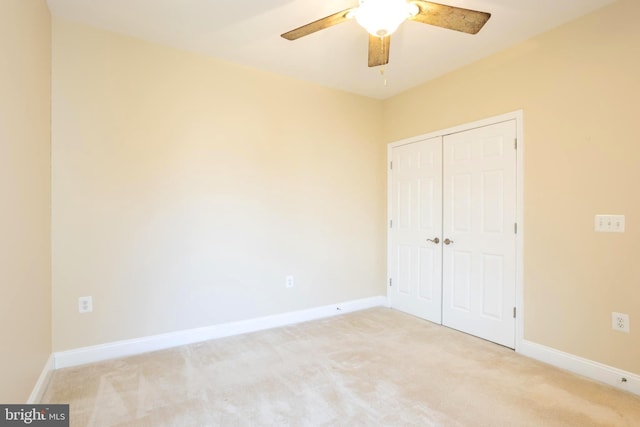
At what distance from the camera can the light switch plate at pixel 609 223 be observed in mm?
2232

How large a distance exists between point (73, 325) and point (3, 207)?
143 cm

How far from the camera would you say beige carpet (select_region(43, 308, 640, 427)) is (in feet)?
6.15

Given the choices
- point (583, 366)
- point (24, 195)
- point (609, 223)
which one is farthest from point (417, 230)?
point (24, 195)

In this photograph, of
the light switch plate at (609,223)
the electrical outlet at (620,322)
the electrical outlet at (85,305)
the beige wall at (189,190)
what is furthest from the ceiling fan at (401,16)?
the electrical outlet at (85,305)

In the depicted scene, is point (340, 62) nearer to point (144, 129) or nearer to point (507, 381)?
point (144, 129)

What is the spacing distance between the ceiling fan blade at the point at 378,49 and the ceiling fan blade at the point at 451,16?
0.25 m

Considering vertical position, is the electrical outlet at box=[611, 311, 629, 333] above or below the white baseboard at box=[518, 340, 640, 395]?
above

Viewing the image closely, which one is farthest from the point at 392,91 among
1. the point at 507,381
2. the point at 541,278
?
the point at 507,381

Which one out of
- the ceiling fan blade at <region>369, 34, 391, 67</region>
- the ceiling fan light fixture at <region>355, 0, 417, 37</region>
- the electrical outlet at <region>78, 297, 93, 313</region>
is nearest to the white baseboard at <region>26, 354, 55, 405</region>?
the electrical outlet at <region>78, 297, 93, 313</region>

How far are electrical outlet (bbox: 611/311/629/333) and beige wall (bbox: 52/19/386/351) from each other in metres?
2.38

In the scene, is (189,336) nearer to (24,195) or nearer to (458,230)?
(24,195)

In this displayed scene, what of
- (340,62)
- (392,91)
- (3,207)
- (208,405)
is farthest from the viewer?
(392,91)

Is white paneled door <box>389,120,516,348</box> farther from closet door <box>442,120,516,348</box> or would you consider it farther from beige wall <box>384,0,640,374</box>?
beige wall <box>384,0,640,374</box>

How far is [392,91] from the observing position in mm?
3939
